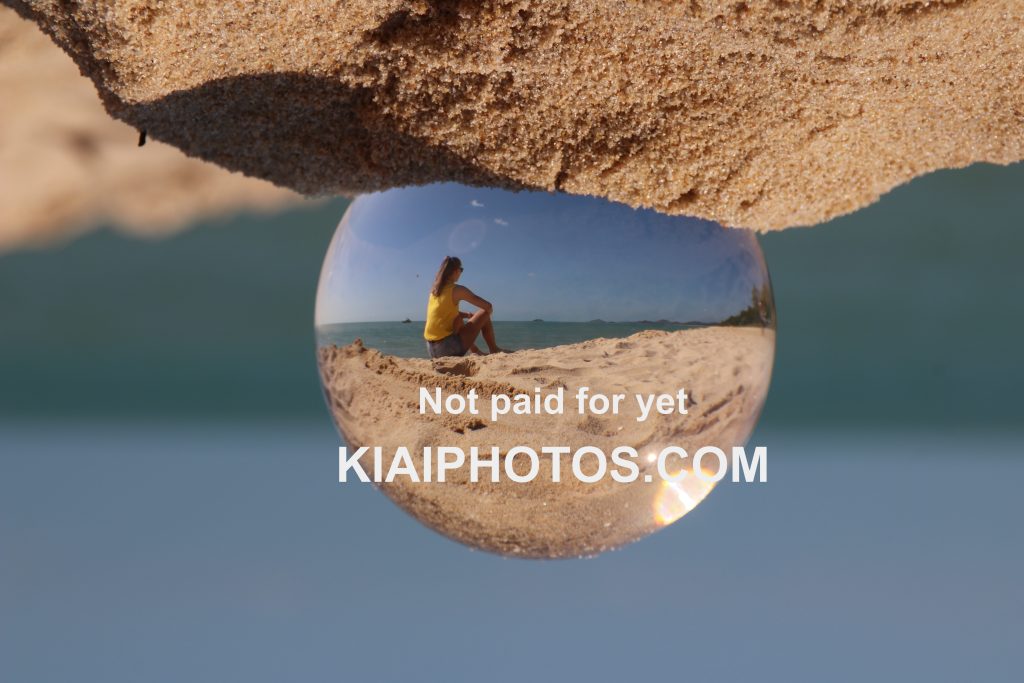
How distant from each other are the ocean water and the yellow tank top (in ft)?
0.06

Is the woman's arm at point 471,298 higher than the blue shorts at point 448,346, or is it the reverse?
the woman's arm at point 471,298

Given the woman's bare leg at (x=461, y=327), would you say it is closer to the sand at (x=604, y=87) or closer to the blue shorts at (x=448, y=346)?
the blue shorts at (x=448, y=346)

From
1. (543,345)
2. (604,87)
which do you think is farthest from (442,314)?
A: (604,87)

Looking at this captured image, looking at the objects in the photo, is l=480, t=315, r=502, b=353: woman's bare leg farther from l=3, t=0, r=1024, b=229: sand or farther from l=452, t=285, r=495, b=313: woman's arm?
l=3, t=0, r=1024, b=229: sand

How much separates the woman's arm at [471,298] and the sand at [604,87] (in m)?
0.14

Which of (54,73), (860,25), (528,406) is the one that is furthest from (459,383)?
(54,73)

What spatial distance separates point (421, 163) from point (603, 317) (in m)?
0.29

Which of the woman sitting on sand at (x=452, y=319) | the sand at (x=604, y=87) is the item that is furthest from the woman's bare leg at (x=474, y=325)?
the sand at (x=604, y=87)

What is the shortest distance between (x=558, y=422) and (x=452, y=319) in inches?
6.2

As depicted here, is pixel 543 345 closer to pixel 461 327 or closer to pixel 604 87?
pixel 461 327

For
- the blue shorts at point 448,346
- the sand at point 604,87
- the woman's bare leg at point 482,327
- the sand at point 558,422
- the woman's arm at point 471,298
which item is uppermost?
the sand at point 604,87

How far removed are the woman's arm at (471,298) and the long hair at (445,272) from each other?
2 cm

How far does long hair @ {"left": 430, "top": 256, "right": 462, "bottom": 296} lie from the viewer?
1.04 m

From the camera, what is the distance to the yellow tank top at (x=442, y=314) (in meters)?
1.04
